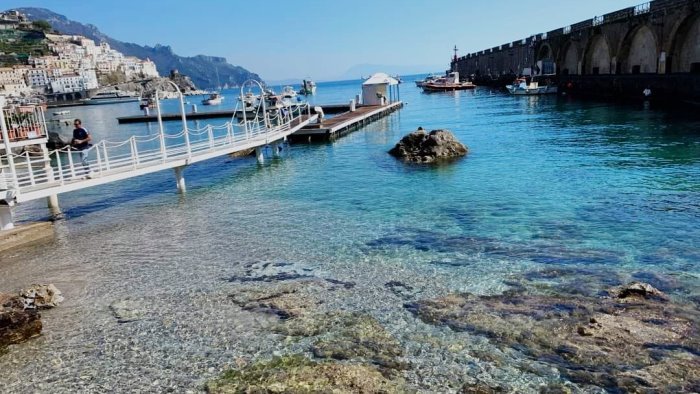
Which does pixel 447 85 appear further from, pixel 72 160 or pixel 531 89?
pixel 72 160

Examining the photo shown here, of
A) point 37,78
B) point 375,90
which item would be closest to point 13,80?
point 37,78

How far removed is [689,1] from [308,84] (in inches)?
3620

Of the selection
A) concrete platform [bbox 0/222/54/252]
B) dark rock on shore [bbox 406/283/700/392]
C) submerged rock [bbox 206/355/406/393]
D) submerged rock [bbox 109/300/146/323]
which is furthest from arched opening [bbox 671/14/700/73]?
concrete platform [bbox 0/222/54/252]

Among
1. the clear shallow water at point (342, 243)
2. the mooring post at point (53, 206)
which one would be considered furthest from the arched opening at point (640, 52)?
the mooring post at point (53, 206)

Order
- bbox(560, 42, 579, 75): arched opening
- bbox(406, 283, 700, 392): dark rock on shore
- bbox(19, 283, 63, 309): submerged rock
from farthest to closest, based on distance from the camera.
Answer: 1. bbox(560, 42, 579, 75): arched opening
2. bbox(19, 283, 63, 309): submerged rock
3. bbox(406, 283, 700, 392): dark rock on shore

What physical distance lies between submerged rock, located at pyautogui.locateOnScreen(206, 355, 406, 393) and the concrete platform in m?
9.94

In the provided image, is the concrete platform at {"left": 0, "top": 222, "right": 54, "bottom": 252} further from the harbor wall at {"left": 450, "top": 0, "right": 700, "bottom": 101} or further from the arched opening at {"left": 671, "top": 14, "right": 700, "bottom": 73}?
the arched opening at {"left": 671, "top": 14, "right": 700, "bottom": 73}

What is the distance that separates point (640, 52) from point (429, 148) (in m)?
38.6

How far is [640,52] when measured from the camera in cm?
5128

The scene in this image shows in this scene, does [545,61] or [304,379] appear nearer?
[304,379]

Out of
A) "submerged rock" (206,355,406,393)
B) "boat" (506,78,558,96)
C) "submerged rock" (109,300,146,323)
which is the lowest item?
"submerged rock" (206,355,406,393)

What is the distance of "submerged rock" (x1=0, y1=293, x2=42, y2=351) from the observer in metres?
8.23

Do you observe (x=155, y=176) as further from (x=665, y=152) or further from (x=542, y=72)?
(x=542, y=72)

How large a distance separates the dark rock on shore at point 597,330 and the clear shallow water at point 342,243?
46 centimetres
